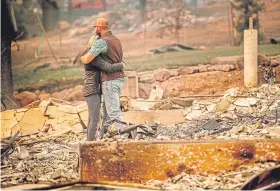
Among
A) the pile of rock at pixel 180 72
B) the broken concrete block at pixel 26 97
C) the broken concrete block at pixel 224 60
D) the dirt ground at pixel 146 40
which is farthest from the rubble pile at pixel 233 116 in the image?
the broken concrete block at pixel 26 97

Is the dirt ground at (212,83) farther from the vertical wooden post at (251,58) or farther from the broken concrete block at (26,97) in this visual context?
the broken concrete block at (26,97)

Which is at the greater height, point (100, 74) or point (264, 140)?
point (100, 74)

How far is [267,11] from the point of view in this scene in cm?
1559

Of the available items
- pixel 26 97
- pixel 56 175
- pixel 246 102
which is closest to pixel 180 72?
pixel 246 102

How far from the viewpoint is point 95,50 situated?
32.4 ft

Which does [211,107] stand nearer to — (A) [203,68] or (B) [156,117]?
(B) [156,117]

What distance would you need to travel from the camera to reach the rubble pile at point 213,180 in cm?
758

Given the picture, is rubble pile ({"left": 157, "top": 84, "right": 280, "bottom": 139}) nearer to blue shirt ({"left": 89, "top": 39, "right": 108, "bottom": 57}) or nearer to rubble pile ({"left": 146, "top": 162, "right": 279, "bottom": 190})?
rubble pile ({"left": 146, "top": 162, "right": 279, "bottom": 190})

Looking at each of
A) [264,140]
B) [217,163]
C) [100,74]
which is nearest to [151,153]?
[217,163]

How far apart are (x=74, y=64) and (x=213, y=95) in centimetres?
382

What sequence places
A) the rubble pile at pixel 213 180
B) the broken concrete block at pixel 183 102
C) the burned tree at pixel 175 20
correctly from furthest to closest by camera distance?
1. the burned tree at pixel 175 20
2. the broken concrete block at pixel 183 102
3. the rubble pile at pixel 213 180

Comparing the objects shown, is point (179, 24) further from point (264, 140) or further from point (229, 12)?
point (264, 140)

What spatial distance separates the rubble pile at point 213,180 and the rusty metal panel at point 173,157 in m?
0.09

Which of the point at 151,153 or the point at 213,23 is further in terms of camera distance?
the point at 213,23
